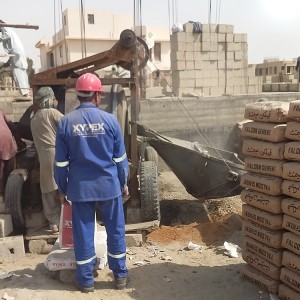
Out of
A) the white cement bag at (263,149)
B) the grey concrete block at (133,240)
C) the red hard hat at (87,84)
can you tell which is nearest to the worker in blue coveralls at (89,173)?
the red hard hat at (87,84)

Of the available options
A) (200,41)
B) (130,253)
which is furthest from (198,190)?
(200,41)

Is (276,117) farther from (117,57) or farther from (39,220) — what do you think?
(39,220)

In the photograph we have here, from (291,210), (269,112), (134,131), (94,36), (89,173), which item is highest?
(94,36)

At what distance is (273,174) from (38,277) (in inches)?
94.6

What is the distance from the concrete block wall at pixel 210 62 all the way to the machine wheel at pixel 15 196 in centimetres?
769

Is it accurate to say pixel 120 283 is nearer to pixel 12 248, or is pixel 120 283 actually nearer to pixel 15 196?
pixel 12 248

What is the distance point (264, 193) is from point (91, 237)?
1574 millimetres

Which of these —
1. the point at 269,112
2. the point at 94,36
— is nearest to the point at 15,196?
the point at 269,112

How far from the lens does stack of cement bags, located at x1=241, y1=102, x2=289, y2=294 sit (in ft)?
11.7

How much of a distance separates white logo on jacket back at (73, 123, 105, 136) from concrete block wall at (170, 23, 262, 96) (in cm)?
880

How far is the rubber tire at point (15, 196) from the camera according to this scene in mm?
5148

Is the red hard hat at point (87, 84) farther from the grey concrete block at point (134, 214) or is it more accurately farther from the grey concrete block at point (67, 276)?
the grey concrete block at point (134, 214)

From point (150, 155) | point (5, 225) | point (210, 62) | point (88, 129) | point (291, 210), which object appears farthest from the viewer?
point (210, 62)

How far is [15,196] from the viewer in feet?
16.9
